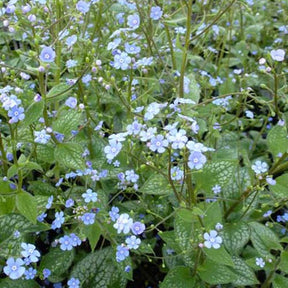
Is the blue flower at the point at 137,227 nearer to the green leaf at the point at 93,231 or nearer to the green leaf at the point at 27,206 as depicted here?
the green leaf at the point at 93,231

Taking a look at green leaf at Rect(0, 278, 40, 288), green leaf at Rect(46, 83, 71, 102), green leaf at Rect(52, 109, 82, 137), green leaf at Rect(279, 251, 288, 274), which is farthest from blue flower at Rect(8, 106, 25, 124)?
green leaf at Rect(279, 251, 288, 274)

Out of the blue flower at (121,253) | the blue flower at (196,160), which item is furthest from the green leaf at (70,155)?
the blue flower at (196,160)

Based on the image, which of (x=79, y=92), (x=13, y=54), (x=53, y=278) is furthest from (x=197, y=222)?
(x=13, y=54)

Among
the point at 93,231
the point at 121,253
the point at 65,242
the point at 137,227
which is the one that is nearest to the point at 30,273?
the point at 65,242

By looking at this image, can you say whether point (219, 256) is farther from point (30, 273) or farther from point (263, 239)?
point (30, 273)

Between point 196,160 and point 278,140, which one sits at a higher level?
point 196,160

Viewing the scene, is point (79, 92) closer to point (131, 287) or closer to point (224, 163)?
point (224, 163)

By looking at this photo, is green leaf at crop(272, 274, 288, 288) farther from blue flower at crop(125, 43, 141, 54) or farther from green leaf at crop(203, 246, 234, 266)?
blue flower at crop(125, 43, 141, 54)
